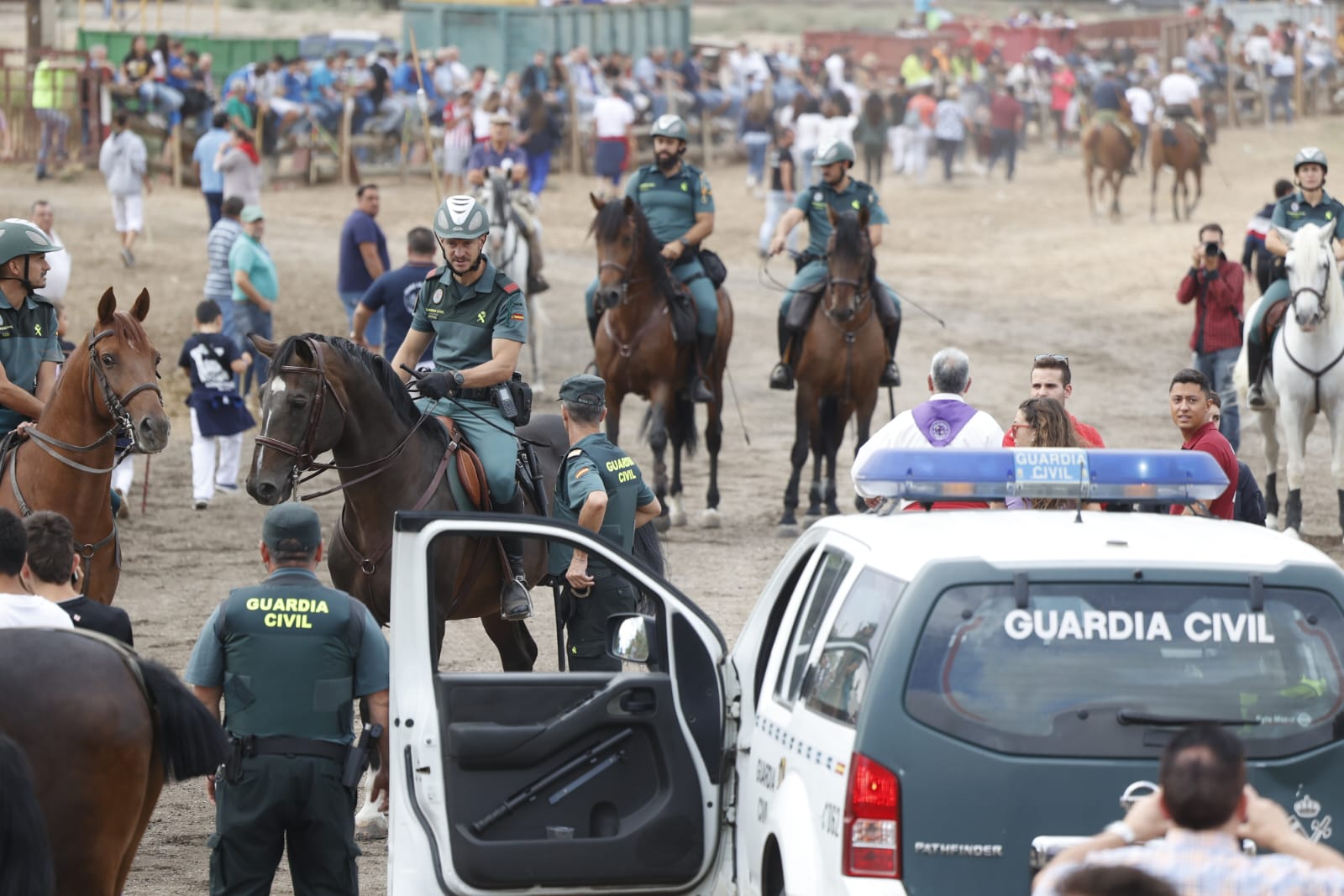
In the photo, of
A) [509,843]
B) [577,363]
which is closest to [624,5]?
[577,363]

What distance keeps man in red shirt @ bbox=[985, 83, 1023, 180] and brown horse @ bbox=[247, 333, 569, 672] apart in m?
31.2

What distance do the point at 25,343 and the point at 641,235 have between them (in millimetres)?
5771

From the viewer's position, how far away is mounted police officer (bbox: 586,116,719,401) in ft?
48.6

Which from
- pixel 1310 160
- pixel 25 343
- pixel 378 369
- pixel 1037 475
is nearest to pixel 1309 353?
pixel 1310 160

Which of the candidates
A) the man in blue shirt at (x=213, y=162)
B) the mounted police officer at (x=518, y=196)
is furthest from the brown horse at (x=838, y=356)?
the man in blue shirt at (x=213, y=162)

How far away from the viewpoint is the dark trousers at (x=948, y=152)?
128 feet

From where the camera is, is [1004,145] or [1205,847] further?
[1004,145]

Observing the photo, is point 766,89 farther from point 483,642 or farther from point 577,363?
point 483,642

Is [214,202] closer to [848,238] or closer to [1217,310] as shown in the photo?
[848,238]

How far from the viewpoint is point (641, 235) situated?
14.4 m

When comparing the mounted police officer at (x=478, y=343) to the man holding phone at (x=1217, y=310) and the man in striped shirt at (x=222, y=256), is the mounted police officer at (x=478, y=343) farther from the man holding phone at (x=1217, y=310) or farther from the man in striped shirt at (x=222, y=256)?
the man in striped shirt at (x=222, y=256)

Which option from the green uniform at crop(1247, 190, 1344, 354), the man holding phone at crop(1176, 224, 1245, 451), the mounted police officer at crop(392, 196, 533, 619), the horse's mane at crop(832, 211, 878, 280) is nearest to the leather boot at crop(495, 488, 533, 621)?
the mounted police officer at crop(392, 196, 533, 619)

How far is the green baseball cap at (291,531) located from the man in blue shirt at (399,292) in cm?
849

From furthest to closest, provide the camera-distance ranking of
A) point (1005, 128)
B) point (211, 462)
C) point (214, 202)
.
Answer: point (1005, 128), point (214, 202), point (211, 462)
